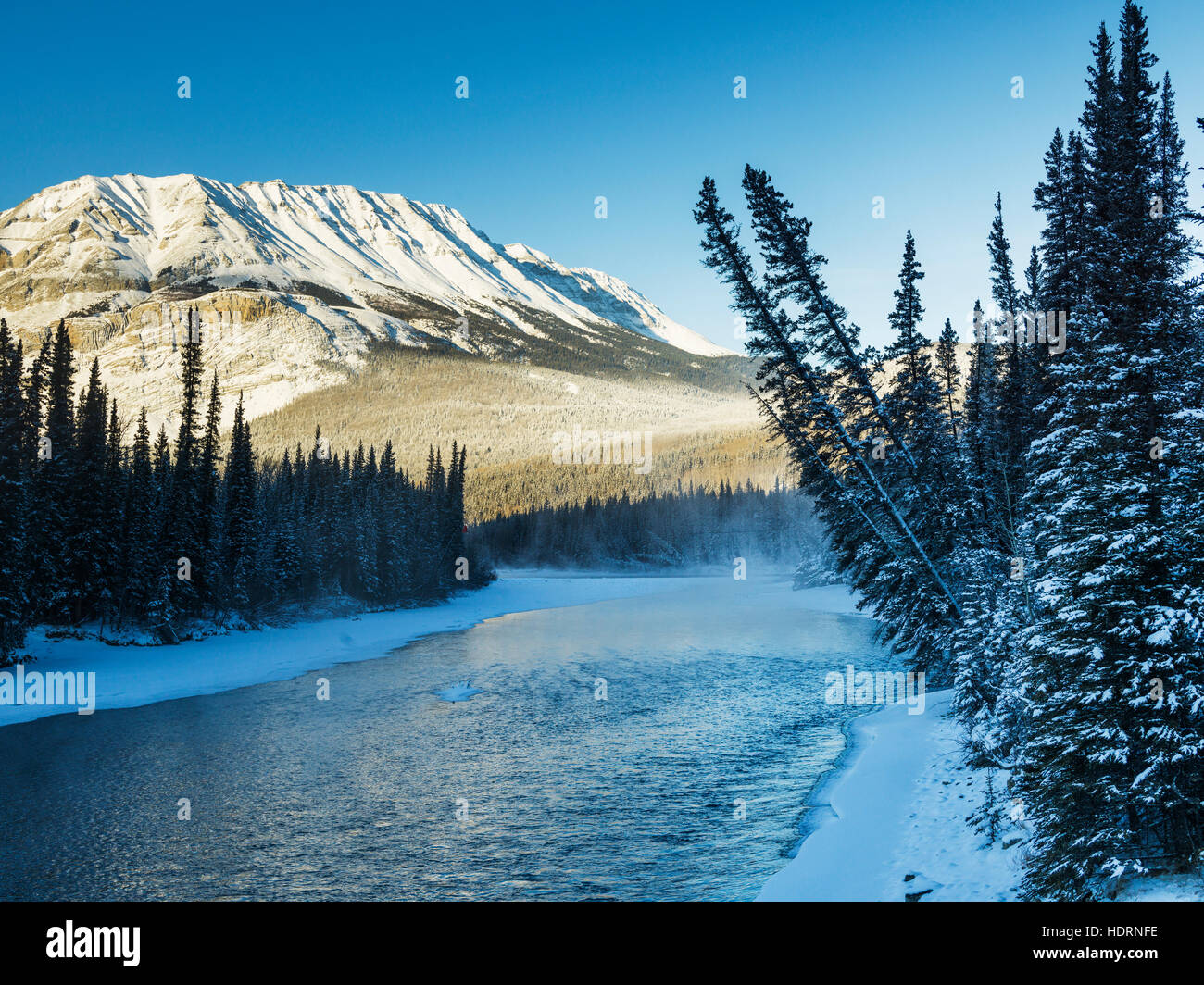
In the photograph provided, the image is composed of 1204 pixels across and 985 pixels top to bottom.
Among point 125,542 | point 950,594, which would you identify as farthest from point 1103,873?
point 125,542

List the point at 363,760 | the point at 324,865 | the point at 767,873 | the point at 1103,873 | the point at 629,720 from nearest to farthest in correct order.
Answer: the point at 1103,873 → the point at 767,873 → the point at 324,865 → the point at 363,760 → the point at 629,720

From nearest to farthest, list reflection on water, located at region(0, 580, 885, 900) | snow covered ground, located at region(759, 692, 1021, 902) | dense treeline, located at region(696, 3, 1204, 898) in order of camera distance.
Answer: dense treeline, located at region(696, 3, 1204, 898), snow covered ground, located at region(759, 692, 1021, 902), reflection on water, located at region(0, 580, 885, 900)

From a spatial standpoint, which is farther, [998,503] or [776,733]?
[776,733]

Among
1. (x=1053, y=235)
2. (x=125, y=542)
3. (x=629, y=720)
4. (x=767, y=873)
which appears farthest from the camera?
(x=125, y=542)

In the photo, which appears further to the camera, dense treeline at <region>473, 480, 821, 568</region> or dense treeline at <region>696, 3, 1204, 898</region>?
dense treeline at <region>473, 480, 821, 568</region>

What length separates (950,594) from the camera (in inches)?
849

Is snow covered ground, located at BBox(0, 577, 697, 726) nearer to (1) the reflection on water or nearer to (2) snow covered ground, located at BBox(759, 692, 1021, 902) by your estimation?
(1) the reflection on water

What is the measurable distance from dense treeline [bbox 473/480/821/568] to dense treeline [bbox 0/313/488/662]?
281 feet

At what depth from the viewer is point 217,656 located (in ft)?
136

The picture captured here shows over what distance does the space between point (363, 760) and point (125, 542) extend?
109 ft

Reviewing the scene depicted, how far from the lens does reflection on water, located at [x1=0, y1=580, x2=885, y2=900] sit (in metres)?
13.4

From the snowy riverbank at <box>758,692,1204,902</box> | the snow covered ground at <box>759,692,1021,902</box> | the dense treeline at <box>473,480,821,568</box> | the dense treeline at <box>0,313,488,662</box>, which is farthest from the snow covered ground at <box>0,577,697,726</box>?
the dense treeline at <box>473,480,821,568</box>
